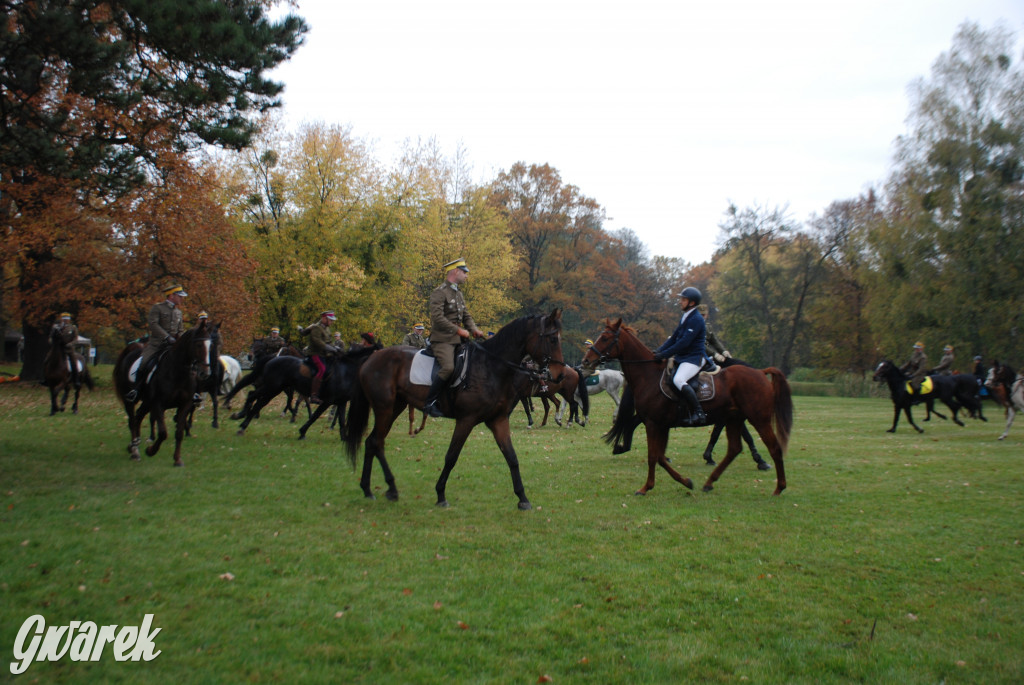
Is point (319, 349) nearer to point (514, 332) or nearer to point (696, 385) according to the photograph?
point (514, 332)

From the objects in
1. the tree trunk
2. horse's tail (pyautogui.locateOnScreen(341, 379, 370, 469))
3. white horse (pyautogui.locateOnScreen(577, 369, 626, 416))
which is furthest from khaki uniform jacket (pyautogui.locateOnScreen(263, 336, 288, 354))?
the tree trunk

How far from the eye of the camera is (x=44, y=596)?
4992 mm

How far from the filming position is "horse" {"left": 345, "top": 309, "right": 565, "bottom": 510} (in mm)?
8688

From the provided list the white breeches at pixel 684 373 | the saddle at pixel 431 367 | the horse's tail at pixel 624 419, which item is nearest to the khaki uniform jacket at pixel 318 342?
the saddle at pixel 431 367

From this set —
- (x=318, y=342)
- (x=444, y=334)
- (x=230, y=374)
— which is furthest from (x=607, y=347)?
(x=230, y=374)

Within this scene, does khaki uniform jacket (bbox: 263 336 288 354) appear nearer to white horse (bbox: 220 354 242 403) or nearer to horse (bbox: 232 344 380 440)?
white horse (bbox: 220 354 242 403)

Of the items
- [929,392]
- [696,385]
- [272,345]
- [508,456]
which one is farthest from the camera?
[929,392]

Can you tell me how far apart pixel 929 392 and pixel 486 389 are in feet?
62.4

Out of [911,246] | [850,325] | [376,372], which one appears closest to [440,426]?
[376,372]

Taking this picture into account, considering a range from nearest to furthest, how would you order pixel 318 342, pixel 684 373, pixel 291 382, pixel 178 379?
pixel 684 373, pixel 178 379, pixel 318 342, pixel 291 382

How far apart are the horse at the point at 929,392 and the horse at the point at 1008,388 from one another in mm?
700

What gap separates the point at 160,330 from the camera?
11.3 m

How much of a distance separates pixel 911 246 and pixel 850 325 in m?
12.1

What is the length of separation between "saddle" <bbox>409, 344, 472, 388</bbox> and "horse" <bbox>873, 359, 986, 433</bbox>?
17.2 meters
